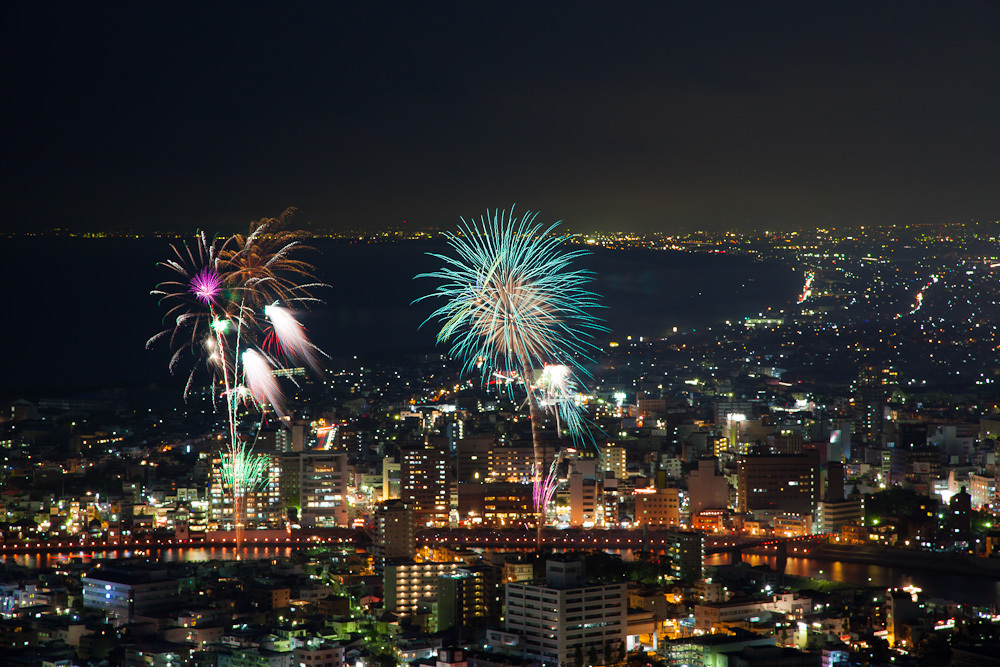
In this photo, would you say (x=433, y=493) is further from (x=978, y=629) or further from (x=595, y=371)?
(x=595, y=371)

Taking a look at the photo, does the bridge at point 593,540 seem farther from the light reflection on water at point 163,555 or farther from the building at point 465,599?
the building at point 465,599

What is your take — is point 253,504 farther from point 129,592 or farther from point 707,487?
point 129,592

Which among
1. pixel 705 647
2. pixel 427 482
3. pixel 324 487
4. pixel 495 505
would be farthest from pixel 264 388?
pixel 705 647

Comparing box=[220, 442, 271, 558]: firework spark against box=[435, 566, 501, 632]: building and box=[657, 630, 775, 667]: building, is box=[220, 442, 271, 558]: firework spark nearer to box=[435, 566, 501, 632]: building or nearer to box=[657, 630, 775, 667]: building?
box=[435, 566, 501, 632]: building

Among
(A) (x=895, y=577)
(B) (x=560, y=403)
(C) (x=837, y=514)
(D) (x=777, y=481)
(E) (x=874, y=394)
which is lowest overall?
(A) (x=895, y=577)

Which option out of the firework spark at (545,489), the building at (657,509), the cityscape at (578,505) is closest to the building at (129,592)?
the cityscape at (578,505)
